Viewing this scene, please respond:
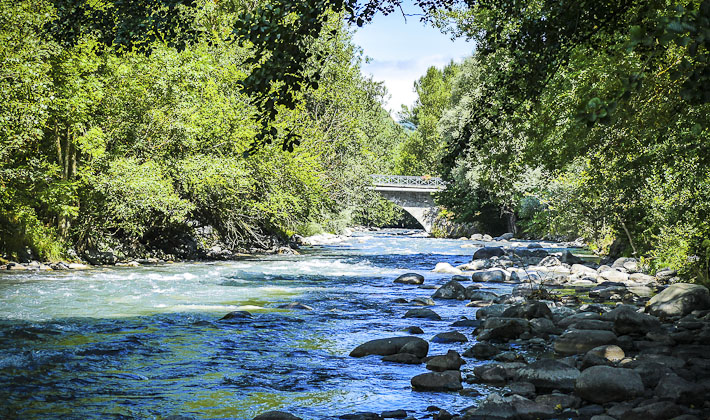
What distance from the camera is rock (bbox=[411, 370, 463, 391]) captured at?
7320 mm

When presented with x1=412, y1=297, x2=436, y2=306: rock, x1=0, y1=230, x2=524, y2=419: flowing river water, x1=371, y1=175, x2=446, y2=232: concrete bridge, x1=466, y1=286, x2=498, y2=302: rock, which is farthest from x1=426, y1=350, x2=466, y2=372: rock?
x1=371, y1=175, x2=446, y2=232: concrete bridge

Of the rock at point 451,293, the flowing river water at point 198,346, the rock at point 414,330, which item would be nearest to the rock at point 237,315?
the flowing river water at point 198,346

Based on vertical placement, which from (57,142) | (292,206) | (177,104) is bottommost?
(292,206)

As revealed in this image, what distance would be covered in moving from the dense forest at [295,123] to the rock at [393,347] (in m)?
2.86

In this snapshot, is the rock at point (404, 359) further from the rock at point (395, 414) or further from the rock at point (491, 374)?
the rock at point (395, 414)

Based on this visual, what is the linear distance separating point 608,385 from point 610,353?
1961 millimetres

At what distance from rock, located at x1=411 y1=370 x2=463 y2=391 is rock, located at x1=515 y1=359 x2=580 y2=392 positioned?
72 centimetres

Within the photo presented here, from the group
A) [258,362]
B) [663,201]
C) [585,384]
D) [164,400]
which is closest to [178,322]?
[258,362]

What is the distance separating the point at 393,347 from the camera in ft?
30.6

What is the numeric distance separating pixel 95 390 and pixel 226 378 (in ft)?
4.87

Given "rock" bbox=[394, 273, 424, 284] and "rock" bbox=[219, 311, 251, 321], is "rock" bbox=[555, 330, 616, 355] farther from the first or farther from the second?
"rock" bbox=[394, 273, 424, 284]

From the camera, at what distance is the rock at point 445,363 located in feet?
26.8

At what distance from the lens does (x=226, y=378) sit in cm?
798

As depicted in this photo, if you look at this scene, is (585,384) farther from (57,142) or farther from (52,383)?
(57,142)
